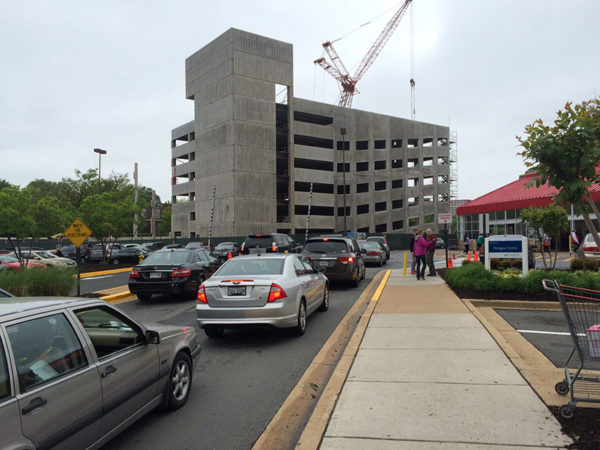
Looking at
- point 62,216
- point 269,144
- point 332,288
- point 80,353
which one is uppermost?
point 269,144

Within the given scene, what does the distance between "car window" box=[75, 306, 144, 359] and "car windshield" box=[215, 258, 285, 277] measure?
381cm

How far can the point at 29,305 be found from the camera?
Answer: 10.2 feet

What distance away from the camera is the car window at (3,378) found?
2541mm

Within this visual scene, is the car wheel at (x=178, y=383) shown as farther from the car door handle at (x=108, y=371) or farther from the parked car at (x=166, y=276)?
the parked car at (x=166, y=276)

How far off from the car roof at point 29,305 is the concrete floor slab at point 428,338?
416 centimetres

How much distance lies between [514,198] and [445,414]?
3542 cm

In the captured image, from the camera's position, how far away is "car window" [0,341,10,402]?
254 centimetres

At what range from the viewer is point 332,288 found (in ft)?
48.0

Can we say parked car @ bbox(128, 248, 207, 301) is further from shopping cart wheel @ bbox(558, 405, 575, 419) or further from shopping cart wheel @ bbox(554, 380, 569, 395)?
shopping cart wheel @ bbox(558, 405, 575, 419)

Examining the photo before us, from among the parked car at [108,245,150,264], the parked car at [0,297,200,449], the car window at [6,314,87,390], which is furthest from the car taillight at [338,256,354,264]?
the parked car at [108,245,150,264]

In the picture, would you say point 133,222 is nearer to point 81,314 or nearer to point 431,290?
point 431,290

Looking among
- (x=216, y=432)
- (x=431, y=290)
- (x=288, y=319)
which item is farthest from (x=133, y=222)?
(x=216, y=432)

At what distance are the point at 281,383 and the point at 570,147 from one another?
7270mm

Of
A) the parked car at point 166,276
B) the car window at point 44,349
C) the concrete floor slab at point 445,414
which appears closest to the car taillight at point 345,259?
the parked car at point 166,276
